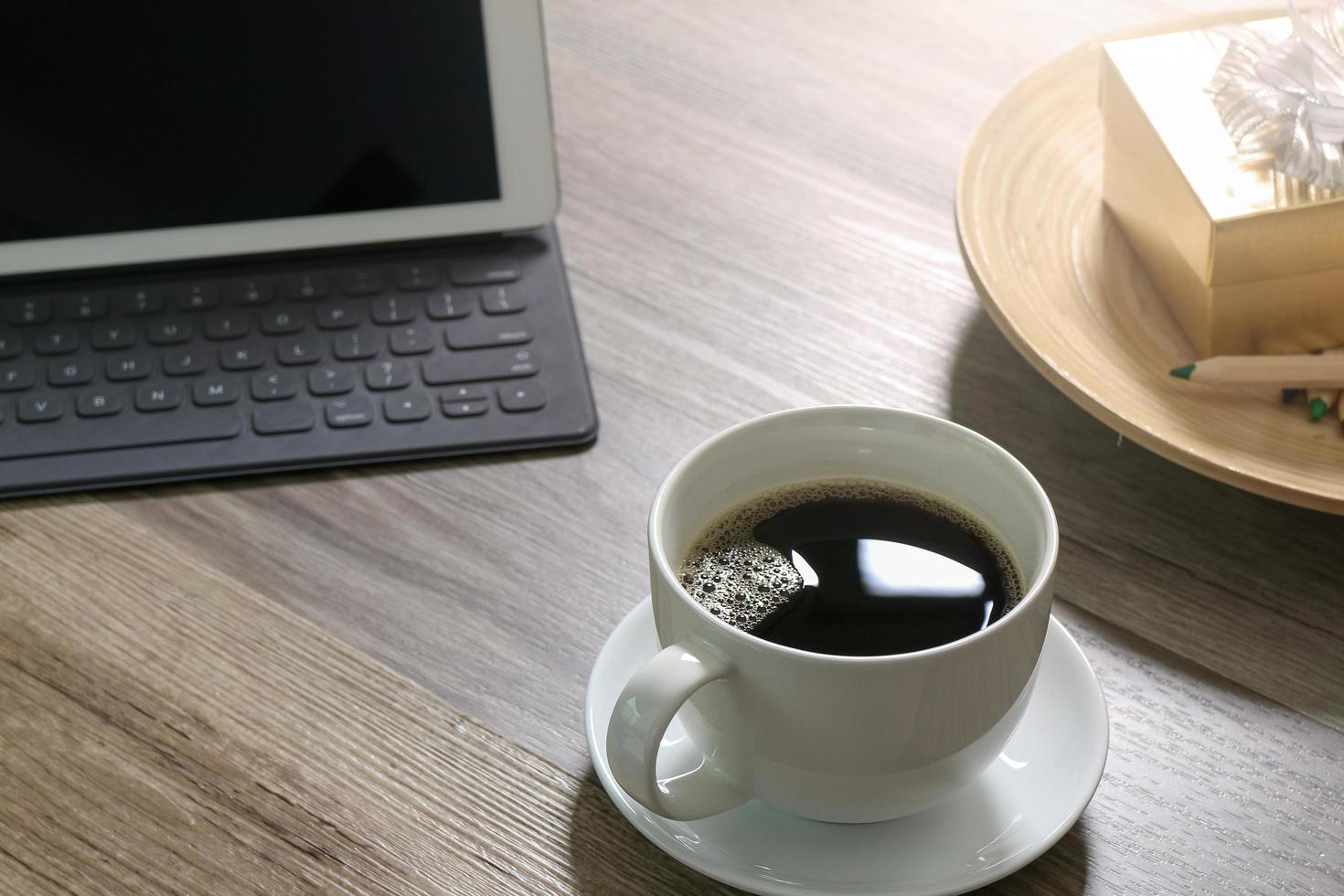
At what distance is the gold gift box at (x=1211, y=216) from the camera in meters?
0.53

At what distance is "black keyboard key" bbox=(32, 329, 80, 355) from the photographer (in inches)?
23.7

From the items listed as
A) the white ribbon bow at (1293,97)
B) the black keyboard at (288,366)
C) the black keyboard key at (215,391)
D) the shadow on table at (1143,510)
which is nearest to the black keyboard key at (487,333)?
the black keyboard at (288,366)

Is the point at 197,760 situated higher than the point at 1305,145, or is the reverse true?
the point at 1305,145

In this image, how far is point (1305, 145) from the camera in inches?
20.8

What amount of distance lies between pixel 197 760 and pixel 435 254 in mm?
308

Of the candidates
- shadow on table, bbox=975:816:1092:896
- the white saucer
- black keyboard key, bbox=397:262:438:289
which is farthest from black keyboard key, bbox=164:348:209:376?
shadow on table, bbox=975:816:1092:896

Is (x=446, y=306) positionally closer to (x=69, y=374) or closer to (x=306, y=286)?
(x=306, y=286)

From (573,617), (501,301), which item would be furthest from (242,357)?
(573,617)

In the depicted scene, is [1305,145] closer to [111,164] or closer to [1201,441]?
[1201,441]

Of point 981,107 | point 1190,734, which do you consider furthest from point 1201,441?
point 981,107

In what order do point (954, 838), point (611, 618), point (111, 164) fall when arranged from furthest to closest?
point (111, 164), point (611, 618), point (954, 838)

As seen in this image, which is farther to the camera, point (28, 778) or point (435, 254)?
point (435, 254)

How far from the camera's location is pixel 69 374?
1.94ft

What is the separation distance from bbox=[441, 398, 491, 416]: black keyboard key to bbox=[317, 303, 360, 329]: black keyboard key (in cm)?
8
